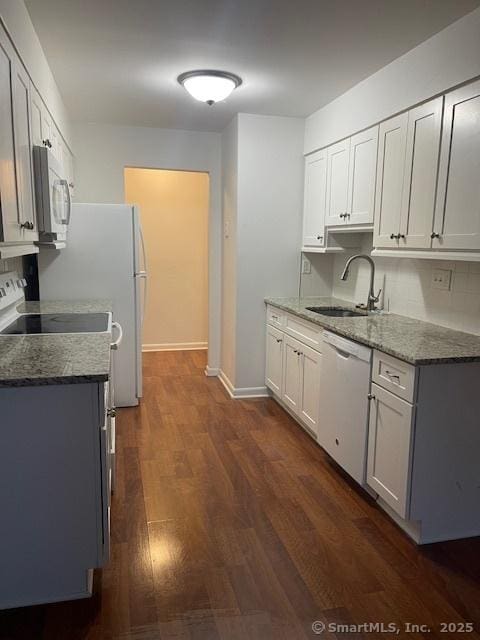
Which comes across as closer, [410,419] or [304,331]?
[410,419]

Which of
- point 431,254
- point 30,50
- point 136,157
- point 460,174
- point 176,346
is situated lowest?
point 176,346

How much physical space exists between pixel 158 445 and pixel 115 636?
1.55 metres

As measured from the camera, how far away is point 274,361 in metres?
3.88

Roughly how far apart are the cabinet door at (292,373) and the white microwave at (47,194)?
1757 mm

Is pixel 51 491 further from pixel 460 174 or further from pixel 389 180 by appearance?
pixel 389 180

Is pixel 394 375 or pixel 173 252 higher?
pixel 173 252

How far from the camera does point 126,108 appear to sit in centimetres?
365

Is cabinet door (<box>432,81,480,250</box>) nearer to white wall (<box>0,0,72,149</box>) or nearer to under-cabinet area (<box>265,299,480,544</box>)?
under-cabinet area (<box>265,299,480,544</box>)

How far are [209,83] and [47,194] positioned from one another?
1262 millimetres

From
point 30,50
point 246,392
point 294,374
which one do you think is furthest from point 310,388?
point 30,50

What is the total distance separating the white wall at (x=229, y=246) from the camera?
3953 mm

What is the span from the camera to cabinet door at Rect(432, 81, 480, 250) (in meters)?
2.10

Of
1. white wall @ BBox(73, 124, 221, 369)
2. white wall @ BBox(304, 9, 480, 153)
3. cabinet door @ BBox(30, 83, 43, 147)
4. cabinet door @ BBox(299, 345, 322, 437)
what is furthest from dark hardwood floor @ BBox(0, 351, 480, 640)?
white wall @ BBox(73, 124, 221, 369)

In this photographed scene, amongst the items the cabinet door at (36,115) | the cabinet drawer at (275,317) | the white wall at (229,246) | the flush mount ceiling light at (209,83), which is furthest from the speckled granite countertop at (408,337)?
the cabinet door at (36,115)
